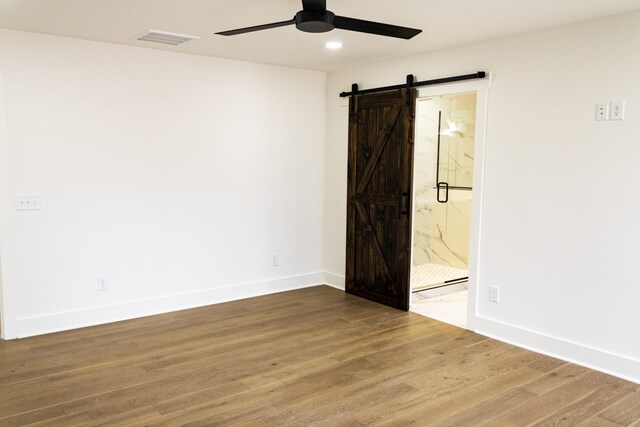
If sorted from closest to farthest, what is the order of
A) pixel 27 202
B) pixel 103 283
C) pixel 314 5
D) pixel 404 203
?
pixel 314 5, pixel 27 202, pixel 103 283, pixel 404 203

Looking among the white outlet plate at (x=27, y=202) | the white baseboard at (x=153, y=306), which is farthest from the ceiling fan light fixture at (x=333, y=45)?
the white outlet plate at (x=27, y=202)

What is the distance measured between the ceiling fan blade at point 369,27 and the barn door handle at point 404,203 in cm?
205

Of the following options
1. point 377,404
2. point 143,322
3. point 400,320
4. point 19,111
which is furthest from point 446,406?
point 19,111

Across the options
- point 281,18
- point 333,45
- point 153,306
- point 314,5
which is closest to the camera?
point 314,5

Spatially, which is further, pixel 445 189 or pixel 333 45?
pixel 445 189

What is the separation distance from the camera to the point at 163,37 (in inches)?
164

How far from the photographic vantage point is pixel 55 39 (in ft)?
Answer: 13.6

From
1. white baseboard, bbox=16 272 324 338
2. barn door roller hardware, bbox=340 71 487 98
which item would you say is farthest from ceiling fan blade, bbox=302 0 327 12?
white baseboard, bbox=16 272 324 338

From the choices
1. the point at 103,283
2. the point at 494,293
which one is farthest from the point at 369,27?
the point at 103,283

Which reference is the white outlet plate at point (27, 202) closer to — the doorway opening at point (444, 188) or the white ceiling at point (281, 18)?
the white ceiling at point (281, 18)

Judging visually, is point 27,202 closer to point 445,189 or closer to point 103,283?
point 103,283

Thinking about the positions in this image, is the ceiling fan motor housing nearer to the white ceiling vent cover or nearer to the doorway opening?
the white ceiling vent cover

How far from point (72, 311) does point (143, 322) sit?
1.90 ft

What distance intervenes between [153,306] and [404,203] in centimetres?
252
